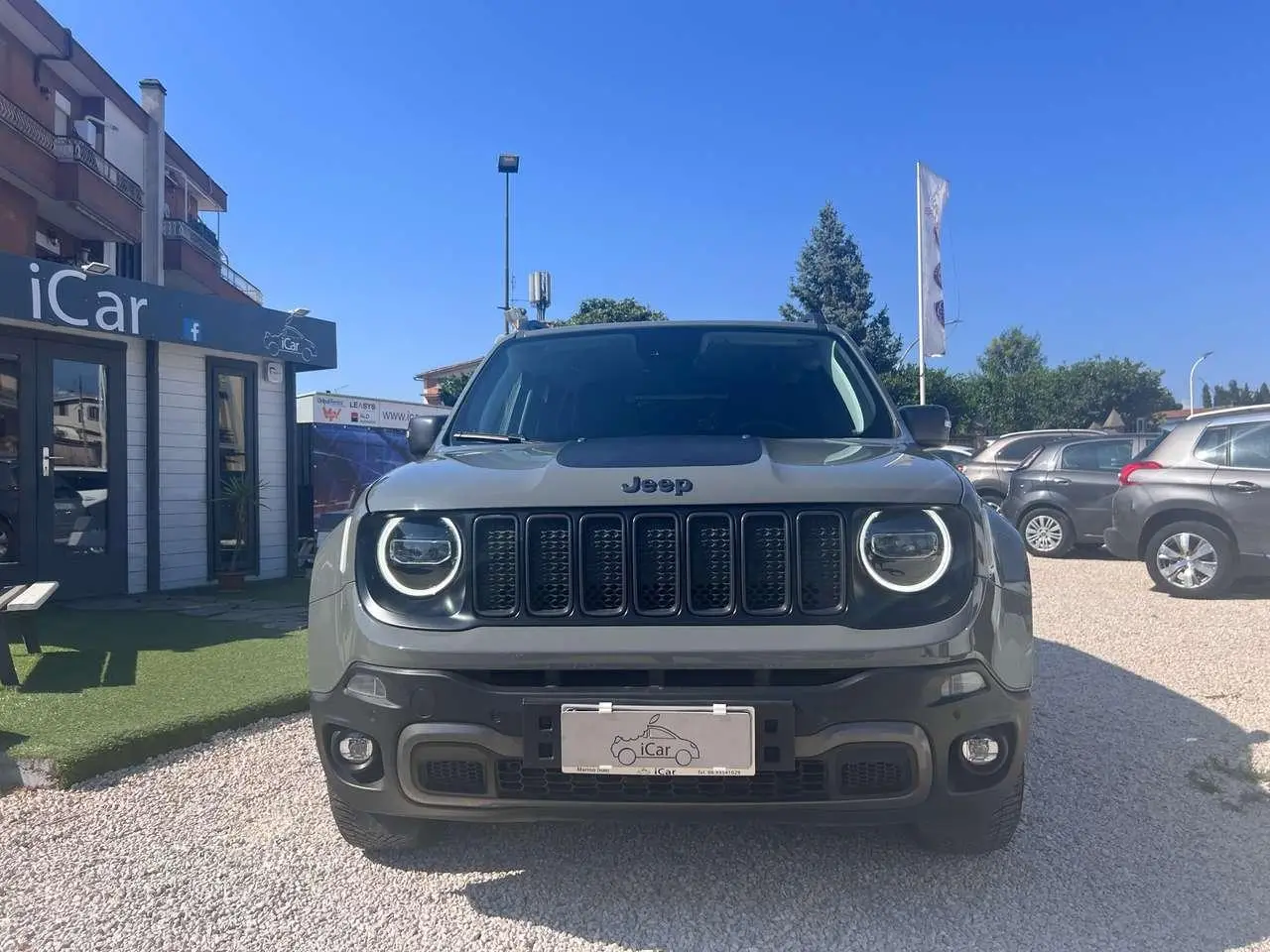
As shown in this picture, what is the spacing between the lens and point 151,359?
348 inches

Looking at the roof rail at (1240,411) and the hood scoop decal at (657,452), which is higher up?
the roof rail at (1240,411)

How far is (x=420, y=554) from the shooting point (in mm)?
2504

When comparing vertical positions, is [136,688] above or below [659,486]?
below

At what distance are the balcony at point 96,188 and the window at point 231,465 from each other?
11311 mm

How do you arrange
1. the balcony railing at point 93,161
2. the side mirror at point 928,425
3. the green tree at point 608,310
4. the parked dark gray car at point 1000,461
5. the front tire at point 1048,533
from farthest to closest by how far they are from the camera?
1. the green tree at point 608,310
2. the balcony railing at point 93,161
3. the parked dark gray car at point 1000,461
4. the front tire at point 1048,533
5. the side mirror at point 928,425

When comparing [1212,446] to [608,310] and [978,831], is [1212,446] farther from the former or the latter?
[608,310]

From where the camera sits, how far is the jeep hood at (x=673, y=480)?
8.05 ft

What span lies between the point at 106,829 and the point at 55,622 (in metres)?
4.33

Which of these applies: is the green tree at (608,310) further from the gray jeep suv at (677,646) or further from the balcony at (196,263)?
the gray jeep suv at (677,646)

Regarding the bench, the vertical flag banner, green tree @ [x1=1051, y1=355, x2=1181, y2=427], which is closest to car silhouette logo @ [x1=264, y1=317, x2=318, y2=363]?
the bench

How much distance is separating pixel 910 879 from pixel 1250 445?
6.97 meters

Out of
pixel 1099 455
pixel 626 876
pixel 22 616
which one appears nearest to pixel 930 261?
pixel 1099 455

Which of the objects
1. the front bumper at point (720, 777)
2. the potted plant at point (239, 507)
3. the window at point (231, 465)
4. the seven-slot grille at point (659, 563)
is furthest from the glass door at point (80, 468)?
A: the seven-slot grille at point (659, 563)

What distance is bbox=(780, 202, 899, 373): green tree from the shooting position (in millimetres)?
40219
